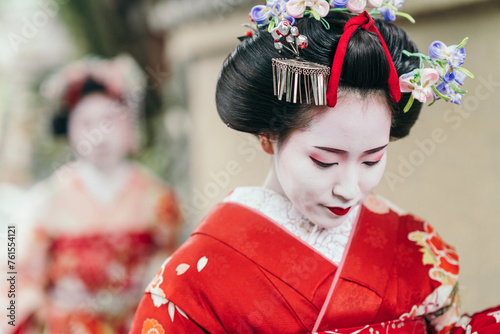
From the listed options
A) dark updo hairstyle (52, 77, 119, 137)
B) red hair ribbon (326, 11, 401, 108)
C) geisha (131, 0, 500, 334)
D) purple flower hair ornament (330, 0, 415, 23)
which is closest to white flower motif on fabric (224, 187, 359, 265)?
geisha (131, 0, 500, 334)

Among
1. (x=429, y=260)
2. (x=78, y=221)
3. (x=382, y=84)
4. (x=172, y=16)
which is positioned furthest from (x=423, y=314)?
(x=172, y=16)

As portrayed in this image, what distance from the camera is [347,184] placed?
1066 mm

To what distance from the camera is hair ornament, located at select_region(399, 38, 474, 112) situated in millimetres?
1055

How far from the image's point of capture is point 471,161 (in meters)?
1.86

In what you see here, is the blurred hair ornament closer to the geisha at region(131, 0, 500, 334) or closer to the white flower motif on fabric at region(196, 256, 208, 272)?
the geisha at region(131, 0, 500, 334)

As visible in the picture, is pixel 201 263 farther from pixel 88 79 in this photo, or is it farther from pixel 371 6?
pixel 88 79

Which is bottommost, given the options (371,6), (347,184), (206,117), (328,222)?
(206,117)

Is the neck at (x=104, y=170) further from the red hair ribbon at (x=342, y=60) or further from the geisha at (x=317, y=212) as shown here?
the red hair ribbon at (x=342, y=60)

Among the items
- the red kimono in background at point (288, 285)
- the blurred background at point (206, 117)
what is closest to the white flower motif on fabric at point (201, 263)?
the red kimono in background at point (288, 285)

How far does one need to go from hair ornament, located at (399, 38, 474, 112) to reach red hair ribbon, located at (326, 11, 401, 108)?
0.04 m

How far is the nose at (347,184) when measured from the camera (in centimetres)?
107

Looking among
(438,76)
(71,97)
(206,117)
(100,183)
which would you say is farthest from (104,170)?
(438,76)

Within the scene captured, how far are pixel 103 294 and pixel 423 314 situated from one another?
5.43 ft

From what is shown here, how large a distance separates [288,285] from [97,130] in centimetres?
183
